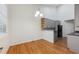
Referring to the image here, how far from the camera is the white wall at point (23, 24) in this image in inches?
156

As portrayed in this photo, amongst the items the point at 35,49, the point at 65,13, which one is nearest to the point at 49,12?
the point at 65,13

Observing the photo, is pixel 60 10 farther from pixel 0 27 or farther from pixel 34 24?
pixel 0 27

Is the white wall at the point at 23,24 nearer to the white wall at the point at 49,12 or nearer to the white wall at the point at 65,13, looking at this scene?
the white wall at the point at 49,12

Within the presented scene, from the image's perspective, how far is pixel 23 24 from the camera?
14.5 feet

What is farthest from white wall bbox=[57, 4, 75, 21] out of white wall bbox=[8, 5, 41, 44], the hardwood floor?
the hardwood floor

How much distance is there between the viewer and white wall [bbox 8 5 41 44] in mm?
3965

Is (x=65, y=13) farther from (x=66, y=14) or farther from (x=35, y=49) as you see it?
(x=35, y=49)

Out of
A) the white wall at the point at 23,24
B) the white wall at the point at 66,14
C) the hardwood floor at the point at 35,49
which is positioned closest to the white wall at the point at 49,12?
the white wall at the point at 66,14

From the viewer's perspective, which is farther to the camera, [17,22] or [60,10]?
[60,10]

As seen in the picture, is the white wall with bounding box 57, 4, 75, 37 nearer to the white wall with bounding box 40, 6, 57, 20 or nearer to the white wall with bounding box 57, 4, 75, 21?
the white wall with bounding box 57, 4, 75, 21

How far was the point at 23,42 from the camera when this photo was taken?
4.11m
